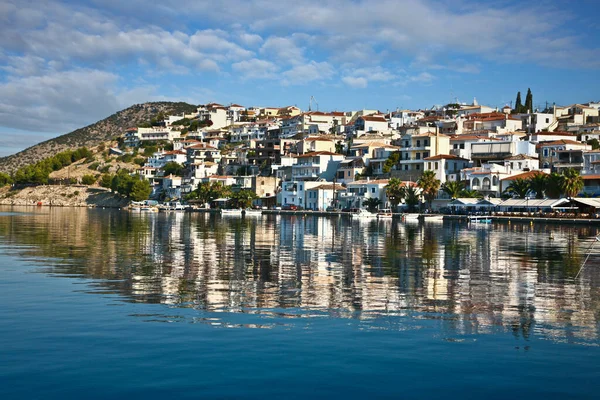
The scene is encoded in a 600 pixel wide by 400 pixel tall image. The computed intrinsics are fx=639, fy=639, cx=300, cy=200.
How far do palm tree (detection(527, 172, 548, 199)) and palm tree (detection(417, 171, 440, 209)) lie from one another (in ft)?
45.6

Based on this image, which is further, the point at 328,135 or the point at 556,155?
the point at 328,135

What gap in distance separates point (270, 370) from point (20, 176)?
183419 mm

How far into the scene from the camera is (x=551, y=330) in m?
15.5

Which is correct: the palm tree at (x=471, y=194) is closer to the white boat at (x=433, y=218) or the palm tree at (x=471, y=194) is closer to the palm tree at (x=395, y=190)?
the white boat at (x=433, y=218)

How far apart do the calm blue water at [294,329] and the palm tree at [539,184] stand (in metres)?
54.4

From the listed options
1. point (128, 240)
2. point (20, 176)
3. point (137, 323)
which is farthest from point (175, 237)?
point (20, 176)

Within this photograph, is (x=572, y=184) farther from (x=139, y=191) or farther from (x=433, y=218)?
(x=139, y=191)

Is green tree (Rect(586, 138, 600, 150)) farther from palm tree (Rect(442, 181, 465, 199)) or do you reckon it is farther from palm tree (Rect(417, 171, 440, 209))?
palm tree (Rect(417, 171, 440, 209))

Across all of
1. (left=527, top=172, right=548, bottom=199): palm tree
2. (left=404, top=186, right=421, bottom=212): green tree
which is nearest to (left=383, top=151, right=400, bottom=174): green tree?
(left=404, top=186, right=421, bottom=212): green tree

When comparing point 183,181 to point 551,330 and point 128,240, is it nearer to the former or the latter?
point 128,240

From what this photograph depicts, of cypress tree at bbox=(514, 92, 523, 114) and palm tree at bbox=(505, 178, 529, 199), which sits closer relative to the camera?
palm tree at bbox=(505, 178, 529, 199)

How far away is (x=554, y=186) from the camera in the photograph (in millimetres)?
78812

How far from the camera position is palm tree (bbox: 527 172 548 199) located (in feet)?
265

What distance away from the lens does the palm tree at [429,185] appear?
300ft
